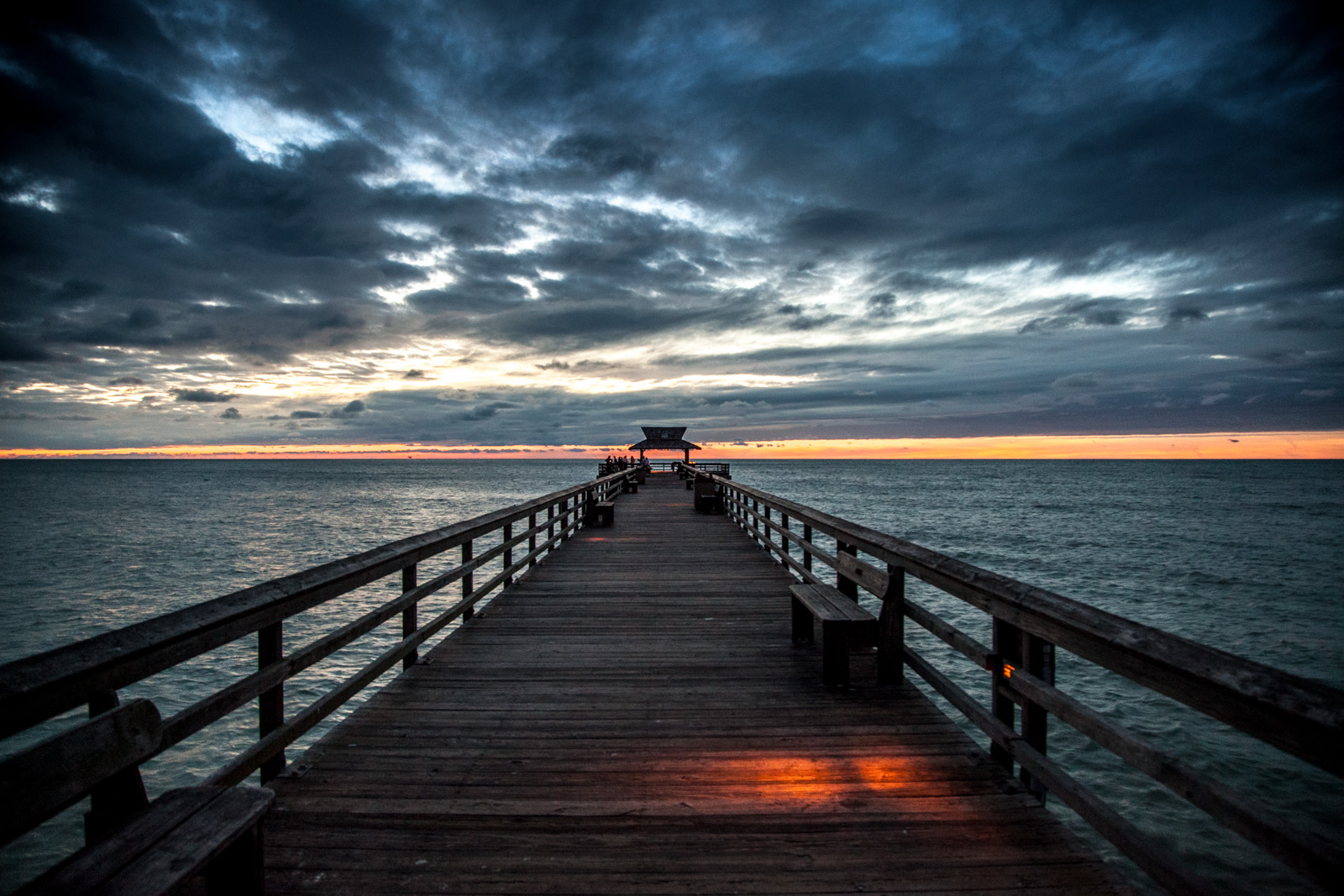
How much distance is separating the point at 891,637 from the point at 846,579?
1.04 meters

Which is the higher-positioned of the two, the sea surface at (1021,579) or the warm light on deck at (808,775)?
the warm light on deck at (808,775)

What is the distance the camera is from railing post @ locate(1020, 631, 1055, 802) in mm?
2742

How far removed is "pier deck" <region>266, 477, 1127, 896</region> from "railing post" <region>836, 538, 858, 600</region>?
580 mm

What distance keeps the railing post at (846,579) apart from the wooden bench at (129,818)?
402cm

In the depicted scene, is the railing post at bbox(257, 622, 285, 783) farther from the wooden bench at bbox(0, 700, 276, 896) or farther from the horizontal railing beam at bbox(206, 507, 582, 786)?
the wooden bench at bbox(0, 700, 276, 896)

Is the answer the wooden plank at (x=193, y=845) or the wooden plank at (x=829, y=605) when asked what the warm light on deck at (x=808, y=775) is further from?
the wooden plank at (x=193, y=845)

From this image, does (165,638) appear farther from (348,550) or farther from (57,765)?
(348,550)

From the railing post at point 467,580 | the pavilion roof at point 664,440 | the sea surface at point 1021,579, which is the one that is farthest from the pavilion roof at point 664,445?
the railing post at point 467,580

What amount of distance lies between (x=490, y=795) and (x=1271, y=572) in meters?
27.4

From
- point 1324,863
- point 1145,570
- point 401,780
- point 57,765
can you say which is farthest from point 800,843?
point 1145,570

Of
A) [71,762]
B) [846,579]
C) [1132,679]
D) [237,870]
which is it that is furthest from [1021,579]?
[71,762]

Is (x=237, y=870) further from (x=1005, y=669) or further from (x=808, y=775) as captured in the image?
(x=1005, y=669)

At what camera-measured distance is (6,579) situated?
19.1 m

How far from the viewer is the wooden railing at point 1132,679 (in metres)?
1.45
